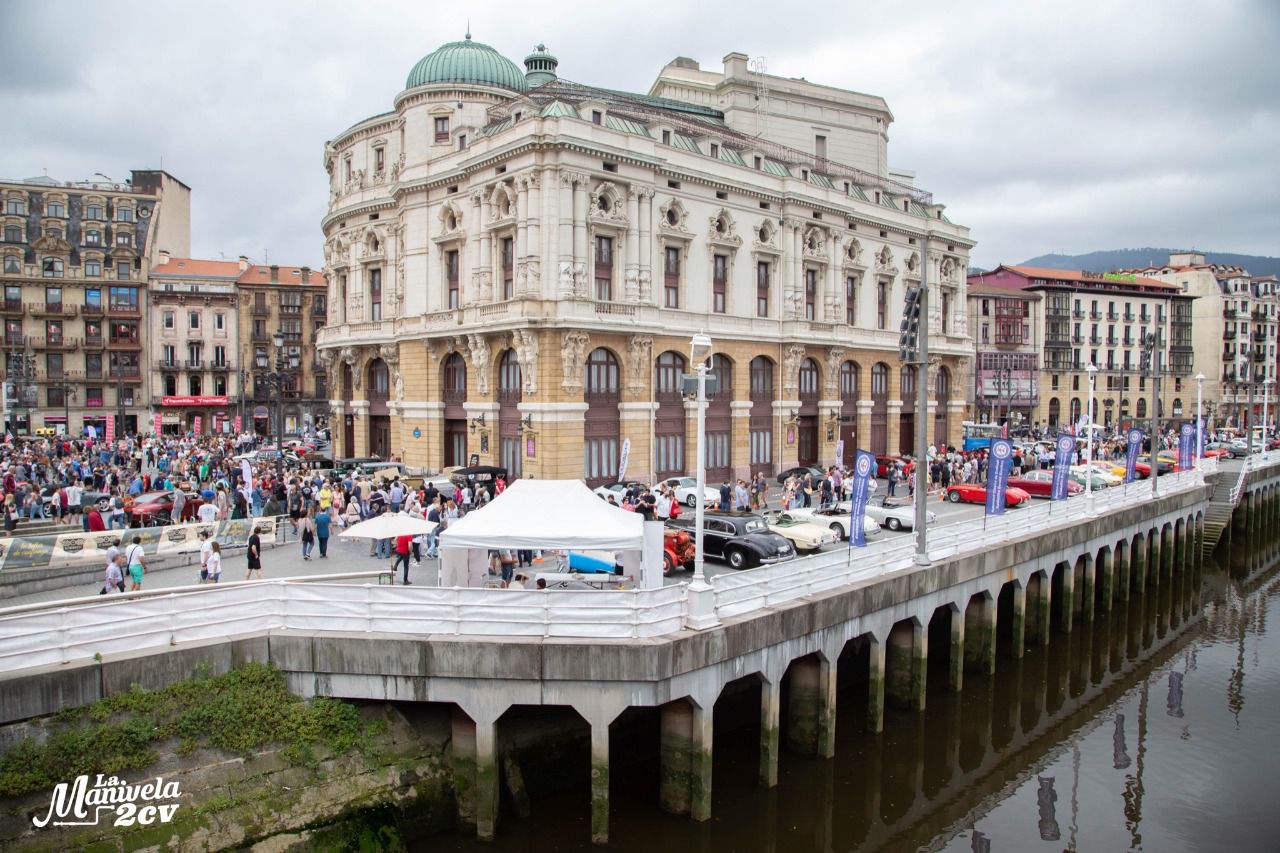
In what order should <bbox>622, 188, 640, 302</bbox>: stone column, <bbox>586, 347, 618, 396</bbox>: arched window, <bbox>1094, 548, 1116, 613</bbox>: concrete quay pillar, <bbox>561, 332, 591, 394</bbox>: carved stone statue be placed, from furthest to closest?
<bbox>622, 188, 640, 302</bbox>: stone column < <bbox>586, 347, 618, 396</bbox>: arched window < <bbox>561, 332, 591, 394</bbox>: carved stone statue < <bbox>1094, 548, 1116, 613</bbox>: concrete quay pillar

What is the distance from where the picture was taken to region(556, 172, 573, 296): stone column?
135 feet

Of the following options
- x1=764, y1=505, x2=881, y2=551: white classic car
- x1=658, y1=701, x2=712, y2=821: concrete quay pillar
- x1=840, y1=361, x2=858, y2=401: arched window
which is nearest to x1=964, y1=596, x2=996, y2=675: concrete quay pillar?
x1=764, y1=505, x2=881, y2=551: white classic car

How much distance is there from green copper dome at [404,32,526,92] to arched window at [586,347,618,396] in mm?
20380

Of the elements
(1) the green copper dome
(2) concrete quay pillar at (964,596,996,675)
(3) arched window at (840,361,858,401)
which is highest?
(1) the green copper dome

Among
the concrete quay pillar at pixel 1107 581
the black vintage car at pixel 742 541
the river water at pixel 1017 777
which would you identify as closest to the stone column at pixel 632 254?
the black vintage car at pixel 742 541

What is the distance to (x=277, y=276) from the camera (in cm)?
8931

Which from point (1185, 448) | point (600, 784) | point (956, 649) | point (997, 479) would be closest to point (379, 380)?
point (997, 479)

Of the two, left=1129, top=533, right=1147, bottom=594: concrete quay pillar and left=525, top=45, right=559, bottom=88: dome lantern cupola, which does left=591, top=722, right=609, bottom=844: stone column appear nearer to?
left=1129, top=533, right=1147, bottom=594: concrete quay pillar

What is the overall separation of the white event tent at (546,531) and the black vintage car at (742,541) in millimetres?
7827

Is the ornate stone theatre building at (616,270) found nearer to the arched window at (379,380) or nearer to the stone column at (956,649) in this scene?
the arched window at (379,380)

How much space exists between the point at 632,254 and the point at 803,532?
19.9 metres

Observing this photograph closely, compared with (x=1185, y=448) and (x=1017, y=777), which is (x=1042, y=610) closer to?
(x=1017, y=777)

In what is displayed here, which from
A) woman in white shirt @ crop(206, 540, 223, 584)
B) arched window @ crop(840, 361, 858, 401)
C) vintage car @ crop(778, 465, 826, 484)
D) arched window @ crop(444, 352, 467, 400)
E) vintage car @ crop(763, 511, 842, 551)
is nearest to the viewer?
woman in white shirt @ crop(206, 540, 223, 584)

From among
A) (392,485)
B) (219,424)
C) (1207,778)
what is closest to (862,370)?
(392,485)
